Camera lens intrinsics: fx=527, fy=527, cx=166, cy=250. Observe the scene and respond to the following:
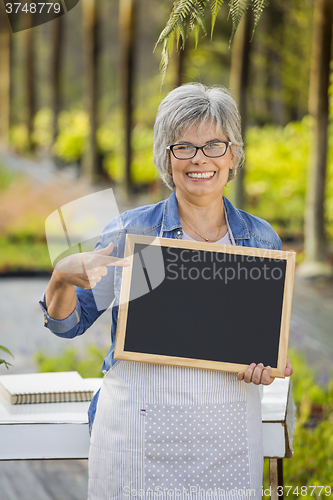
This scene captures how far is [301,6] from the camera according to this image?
995 cm

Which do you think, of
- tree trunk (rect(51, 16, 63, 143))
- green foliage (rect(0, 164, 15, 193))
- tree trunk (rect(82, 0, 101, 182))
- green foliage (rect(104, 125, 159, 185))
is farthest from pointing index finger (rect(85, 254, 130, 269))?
tree trunk (rect(51, 16, 63, 143))

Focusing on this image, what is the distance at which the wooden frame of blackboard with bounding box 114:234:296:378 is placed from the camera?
142cm

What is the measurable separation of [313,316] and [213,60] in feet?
31.8

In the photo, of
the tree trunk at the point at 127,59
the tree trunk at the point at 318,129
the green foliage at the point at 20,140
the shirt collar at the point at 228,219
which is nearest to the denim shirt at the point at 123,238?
the shirt collar at the point at 228,219

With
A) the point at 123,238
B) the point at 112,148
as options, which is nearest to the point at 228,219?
the point at 123,238

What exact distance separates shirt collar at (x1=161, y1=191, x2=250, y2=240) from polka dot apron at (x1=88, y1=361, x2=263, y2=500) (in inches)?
15.9

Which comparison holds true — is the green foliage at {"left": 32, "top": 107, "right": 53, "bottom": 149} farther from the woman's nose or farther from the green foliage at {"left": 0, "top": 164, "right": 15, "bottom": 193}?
the woman's nose

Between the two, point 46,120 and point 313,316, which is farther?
point 46,120

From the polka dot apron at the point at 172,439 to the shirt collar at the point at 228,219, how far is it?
0.41m

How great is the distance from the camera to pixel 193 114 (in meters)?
1.44

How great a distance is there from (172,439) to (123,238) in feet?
1.87

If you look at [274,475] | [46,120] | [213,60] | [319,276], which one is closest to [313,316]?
[319,276]

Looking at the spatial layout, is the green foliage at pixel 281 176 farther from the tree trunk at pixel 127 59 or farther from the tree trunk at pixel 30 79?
the tree trunk at pixel 30 79

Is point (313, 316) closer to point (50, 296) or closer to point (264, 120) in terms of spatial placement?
point (50, 296)
